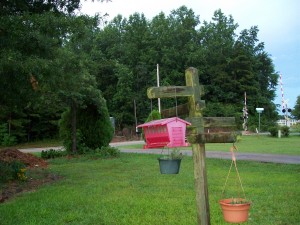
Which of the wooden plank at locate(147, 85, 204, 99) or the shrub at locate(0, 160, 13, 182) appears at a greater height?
the wooden plank at locate(147, 85, 204, 99)

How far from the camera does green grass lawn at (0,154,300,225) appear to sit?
6.18 metres

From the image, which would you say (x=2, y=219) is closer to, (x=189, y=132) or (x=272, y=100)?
(x=189, y=132)

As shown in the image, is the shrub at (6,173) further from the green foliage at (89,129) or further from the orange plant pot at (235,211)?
the orange plant pot at (235,211)

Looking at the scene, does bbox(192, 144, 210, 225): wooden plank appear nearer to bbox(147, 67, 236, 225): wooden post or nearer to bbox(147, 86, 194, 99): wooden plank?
bbox(147, 67, 236, 225): wooden post

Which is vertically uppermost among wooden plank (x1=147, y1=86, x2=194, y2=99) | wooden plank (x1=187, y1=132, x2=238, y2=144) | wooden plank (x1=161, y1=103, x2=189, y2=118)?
wooden plank (x1=147, y1=86, x2=194, y2=99)

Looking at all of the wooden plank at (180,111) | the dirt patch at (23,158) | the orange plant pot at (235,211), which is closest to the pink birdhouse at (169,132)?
the wooden plank at (180,111)

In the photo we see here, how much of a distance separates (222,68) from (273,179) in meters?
51.3

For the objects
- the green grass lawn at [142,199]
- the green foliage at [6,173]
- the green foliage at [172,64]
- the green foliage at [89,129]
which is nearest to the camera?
the green grass lawn at [142,199]

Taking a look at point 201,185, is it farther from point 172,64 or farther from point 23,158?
point 172,64

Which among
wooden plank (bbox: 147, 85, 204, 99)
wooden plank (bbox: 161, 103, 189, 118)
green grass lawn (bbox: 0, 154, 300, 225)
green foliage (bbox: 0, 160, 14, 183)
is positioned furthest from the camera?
green foliage (bbox: 0, 160, 14, 183)

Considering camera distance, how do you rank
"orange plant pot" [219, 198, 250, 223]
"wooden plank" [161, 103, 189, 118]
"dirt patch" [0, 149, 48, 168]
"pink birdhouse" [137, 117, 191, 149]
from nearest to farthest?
1. "orange plant pot" [219, 198, 250, 223]
2. "wooden plank" [161, 103, 189, 118]
3. "pink birdhouse" [137, 117, 191, 149]
4. "dirt patch" [0, 149, 48, 168]

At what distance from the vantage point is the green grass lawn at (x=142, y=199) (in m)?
6.18

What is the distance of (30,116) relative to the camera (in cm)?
4038

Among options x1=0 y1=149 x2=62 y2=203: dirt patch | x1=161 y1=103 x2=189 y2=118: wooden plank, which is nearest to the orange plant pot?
x1=161 y1=103 x2=189 y2=118: wooden plank
